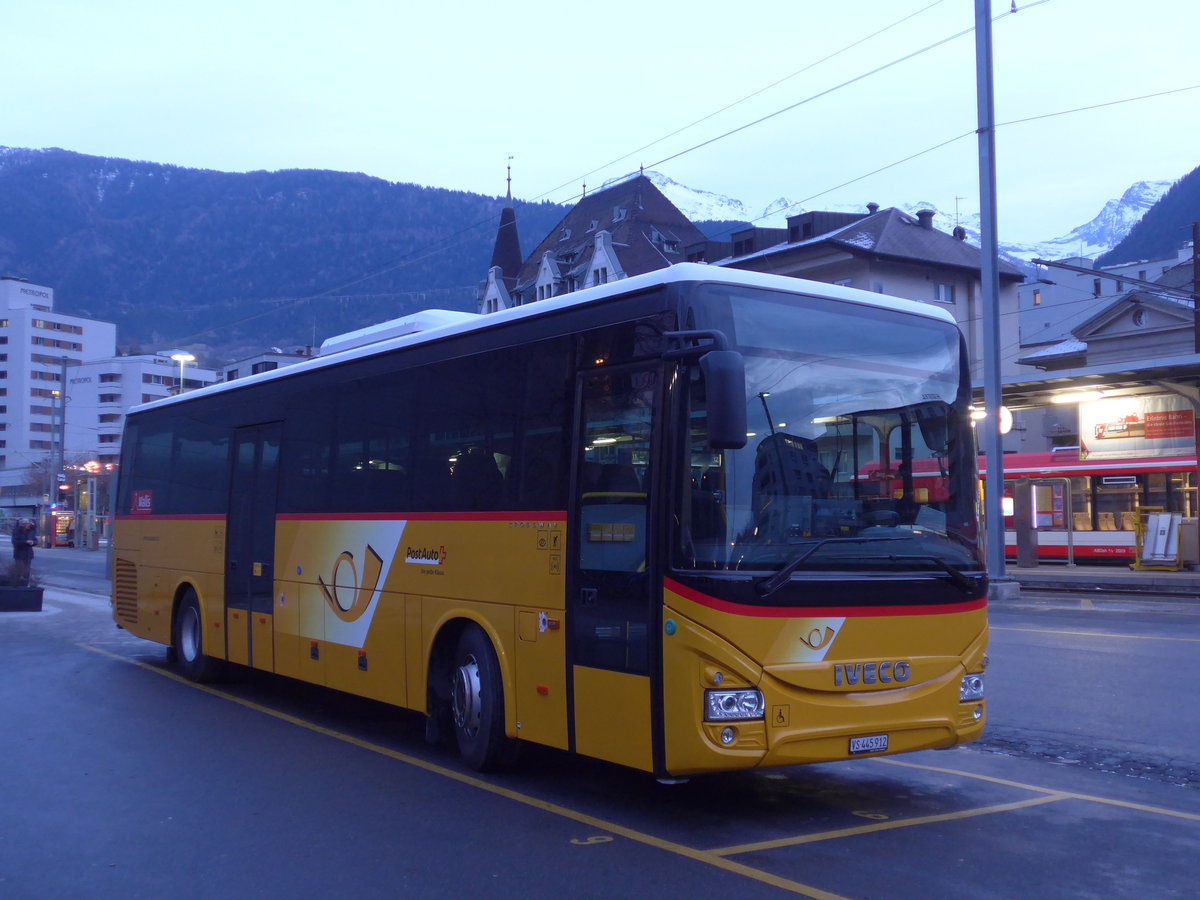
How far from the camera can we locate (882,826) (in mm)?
6766

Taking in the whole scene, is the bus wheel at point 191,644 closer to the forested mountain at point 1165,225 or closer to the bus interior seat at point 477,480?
the bus interior seat at point 477,480

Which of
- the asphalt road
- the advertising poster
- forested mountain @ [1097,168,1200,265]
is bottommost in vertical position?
the asphalt road

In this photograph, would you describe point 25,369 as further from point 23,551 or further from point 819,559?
point 819,559

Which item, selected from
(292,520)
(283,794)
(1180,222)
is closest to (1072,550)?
(292,520)

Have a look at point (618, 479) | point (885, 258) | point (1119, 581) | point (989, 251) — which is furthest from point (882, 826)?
point (885, 258)

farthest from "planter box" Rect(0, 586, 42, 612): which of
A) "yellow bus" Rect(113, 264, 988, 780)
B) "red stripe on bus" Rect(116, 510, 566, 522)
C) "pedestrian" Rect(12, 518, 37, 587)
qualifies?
"yellow bus" Rect(113, 264, 988, 780)

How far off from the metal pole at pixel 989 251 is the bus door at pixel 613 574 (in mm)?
17086

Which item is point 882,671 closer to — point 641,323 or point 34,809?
point 641,323

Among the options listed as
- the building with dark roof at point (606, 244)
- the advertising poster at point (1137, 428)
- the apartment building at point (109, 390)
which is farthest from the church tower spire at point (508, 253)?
the advertising poster at point (1137, 428)

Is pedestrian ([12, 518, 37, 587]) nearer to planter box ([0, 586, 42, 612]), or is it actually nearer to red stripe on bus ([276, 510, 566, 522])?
planter box ([0, 586, 42, 612])

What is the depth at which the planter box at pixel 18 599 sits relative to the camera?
23.5m

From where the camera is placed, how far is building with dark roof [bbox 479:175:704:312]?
245 feet

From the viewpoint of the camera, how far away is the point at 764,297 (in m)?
7.00

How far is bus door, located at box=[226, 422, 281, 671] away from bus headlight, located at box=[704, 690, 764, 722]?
6.32m
